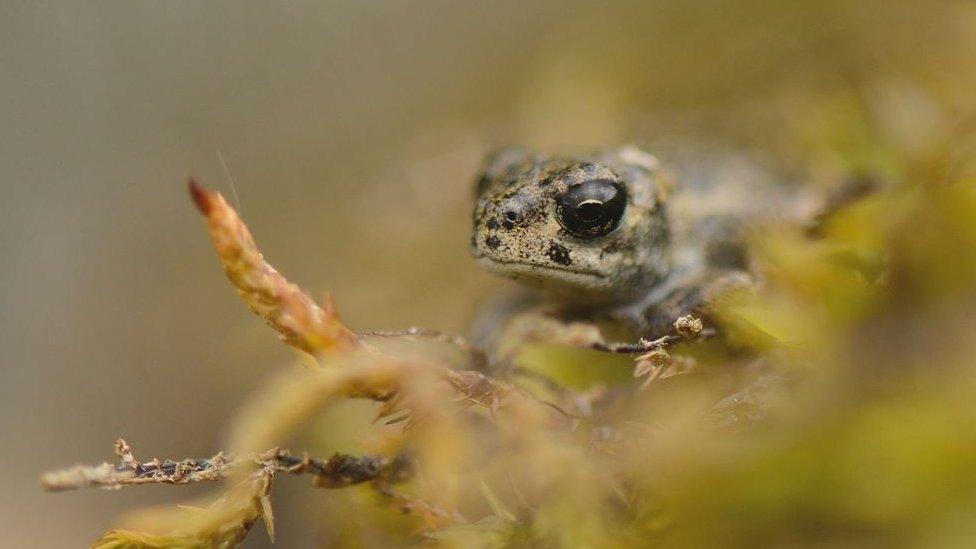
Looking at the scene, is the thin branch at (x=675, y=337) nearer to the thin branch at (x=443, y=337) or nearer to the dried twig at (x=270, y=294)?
the thin branch at (x=443, y=337)

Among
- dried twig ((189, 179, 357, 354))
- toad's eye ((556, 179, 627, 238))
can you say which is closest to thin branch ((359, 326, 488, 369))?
dried twig ((189, 179, 357, 354))

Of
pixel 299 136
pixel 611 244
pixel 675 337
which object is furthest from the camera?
pixel 299 136

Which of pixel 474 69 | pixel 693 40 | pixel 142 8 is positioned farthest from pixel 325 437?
pixel 142 8

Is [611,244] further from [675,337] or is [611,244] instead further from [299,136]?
[299,136]

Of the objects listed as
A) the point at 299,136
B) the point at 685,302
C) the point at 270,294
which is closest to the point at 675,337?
the point at 685,302

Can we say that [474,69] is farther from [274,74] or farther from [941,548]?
[941,548]

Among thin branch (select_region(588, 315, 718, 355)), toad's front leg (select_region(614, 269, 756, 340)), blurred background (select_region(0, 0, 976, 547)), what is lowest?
thin branch (select_region(588, 315, 718, 355))

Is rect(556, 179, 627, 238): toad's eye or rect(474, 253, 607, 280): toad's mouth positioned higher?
rect(556, 179, 627, 238): toad's eye

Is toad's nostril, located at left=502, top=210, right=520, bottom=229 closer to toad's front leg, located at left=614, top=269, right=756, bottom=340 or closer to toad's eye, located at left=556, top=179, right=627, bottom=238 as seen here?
toad's eye, located at left=556, top=179, right=627, bottom=238
